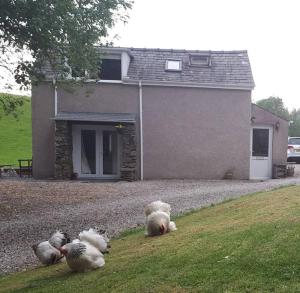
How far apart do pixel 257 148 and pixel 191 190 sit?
732 centimetres

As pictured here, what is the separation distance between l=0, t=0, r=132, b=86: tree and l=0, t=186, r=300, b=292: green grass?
5.55 m

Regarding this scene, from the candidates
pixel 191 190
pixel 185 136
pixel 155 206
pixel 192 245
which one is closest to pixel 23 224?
pixel 155 206

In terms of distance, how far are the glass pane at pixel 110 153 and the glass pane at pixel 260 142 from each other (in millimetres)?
7116

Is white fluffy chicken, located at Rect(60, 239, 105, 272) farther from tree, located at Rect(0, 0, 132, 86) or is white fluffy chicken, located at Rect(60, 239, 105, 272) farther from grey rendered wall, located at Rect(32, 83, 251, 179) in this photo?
grey rendered wall, located at Rect(32, 83, 251, 179)

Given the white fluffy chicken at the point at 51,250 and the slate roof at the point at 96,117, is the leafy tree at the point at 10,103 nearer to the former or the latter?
Answer: the slate roof at the point at 96,117

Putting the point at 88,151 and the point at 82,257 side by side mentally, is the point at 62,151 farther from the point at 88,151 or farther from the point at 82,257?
the point at 82,257

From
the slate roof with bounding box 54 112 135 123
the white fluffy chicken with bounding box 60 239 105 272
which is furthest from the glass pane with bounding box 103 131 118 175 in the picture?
Answer: the white fluffy chicken with bounding box 60 239 105 272

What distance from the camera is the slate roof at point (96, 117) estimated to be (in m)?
18.1

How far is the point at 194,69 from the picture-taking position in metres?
20.5

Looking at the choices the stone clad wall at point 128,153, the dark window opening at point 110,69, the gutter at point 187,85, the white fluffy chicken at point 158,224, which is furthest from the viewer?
the dark window opening at point 110,69

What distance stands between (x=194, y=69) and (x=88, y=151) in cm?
678

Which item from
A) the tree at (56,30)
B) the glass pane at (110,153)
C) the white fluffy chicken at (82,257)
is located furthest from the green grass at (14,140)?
the white fluffy chicken at (82,257)

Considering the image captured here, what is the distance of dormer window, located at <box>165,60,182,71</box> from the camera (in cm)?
2028

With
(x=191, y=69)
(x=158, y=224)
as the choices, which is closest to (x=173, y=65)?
(x=191, y=69)
